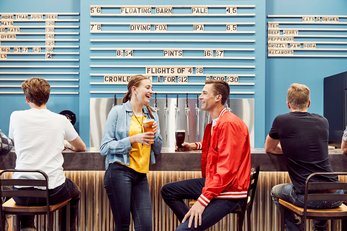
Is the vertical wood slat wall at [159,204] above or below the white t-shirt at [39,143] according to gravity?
below

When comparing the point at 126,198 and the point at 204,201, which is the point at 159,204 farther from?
the point at 204,201

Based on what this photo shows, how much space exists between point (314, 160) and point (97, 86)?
11.8 feet

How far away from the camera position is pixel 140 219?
322 centimetres

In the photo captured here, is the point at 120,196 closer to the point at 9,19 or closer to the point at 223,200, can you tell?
the point at 223,200

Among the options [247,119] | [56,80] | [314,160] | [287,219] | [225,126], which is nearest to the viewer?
[225,126]

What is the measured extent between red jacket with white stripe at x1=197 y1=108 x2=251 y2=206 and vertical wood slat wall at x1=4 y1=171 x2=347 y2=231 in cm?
89

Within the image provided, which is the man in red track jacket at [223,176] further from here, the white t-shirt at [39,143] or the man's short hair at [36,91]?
the man's short hair at [36,91]

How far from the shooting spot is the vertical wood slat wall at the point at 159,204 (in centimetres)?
380

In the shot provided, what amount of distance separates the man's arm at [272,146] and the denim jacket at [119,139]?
2.55 feet

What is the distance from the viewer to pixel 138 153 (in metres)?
3.27

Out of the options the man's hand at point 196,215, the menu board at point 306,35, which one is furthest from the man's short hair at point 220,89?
the menu board at point 306,35

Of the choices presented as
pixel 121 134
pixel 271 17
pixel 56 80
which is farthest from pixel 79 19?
pixel 121 134

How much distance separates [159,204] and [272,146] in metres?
1.06

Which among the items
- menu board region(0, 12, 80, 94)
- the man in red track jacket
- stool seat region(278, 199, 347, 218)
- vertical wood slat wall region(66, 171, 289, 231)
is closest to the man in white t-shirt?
vertical wood slat wall region(66, 171, 289, 231)
